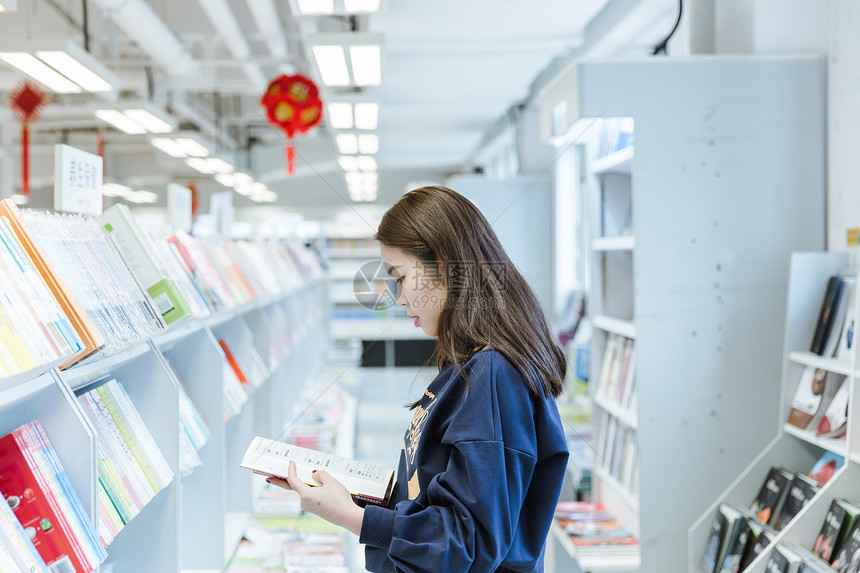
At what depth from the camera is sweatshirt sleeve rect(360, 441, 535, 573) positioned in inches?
43.9

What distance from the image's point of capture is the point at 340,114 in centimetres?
458

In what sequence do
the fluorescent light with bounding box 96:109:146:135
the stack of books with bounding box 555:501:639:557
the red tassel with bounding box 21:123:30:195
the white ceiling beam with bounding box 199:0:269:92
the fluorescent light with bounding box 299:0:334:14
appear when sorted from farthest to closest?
the red tassel with bounding box 21:123:30:195 < the fluorescent light with bounding box 96:109:146:135 < the white ceiling beam with bounding box 199:0:269:92 < the stack of books with bounding box 555:501:639:557 < the fluorescent light with bounding box 299:0:334:14

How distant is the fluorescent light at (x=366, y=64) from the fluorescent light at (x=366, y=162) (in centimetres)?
241

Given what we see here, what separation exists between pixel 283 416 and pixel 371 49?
6.42 feet

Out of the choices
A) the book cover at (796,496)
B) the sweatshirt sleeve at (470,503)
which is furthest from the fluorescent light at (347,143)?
the sweatshirt sleeve at (470,503)

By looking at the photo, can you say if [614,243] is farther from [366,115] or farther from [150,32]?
[150,32]

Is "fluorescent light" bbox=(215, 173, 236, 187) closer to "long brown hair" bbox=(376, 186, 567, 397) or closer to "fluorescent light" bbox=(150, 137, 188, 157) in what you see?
"fluorescent light" bbox=(150, 137, 188, 157)

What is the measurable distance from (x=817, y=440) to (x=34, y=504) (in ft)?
7.40

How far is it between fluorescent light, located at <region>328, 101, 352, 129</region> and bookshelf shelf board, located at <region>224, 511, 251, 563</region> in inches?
102

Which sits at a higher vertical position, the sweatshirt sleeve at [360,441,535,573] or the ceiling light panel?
the ceiling light panel

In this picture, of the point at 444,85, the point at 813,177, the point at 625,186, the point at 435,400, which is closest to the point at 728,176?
the point at 813,177

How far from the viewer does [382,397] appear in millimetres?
8586

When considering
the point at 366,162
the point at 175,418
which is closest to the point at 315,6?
the point at 175,418

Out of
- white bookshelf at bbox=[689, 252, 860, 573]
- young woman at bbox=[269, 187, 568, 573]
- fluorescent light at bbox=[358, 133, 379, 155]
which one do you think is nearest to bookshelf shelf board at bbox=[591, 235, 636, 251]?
white bookshelf at bbox=[689, 252, 860, 573]
